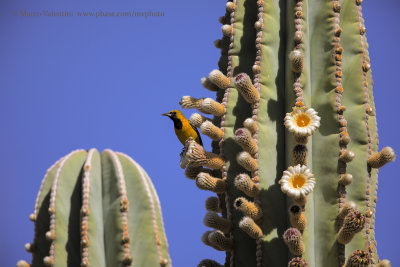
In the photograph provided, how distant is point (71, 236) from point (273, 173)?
0.86m

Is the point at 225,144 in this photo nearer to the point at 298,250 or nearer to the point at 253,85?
the point at 253,85

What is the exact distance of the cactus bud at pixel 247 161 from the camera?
163cm

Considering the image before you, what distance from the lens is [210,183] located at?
173 cm

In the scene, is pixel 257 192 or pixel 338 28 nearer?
pixel 257 192

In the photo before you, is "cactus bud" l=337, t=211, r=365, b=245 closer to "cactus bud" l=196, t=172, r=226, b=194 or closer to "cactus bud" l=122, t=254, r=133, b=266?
"cactus bud" l=196, t=172, r=226, b=194

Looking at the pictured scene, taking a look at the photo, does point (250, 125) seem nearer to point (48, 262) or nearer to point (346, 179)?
point (346, 179)

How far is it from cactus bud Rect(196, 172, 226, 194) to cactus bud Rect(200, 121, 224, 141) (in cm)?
15

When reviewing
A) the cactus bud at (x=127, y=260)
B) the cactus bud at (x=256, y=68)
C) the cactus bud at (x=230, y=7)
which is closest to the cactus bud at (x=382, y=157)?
the cactus bud at (x=256, y=68)

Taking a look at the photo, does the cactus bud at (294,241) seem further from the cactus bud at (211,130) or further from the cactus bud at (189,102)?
the cactus bud at (189,102)

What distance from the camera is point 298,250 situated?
4.98ft

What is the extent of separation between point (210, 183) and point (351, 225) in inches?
19.4

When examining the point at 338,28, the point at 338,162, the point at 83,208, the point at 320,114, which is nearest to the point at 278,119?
the point at 320,114

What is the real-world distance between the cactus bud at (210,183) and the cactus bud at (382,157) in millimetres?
515

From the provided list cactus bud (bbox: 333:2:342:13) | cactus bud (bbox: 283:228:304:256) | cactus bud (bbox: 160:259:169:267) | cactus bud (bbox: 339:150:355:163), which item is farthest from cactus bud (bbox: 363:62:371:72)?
cactus bud (bbox: 160:259:169:267)
